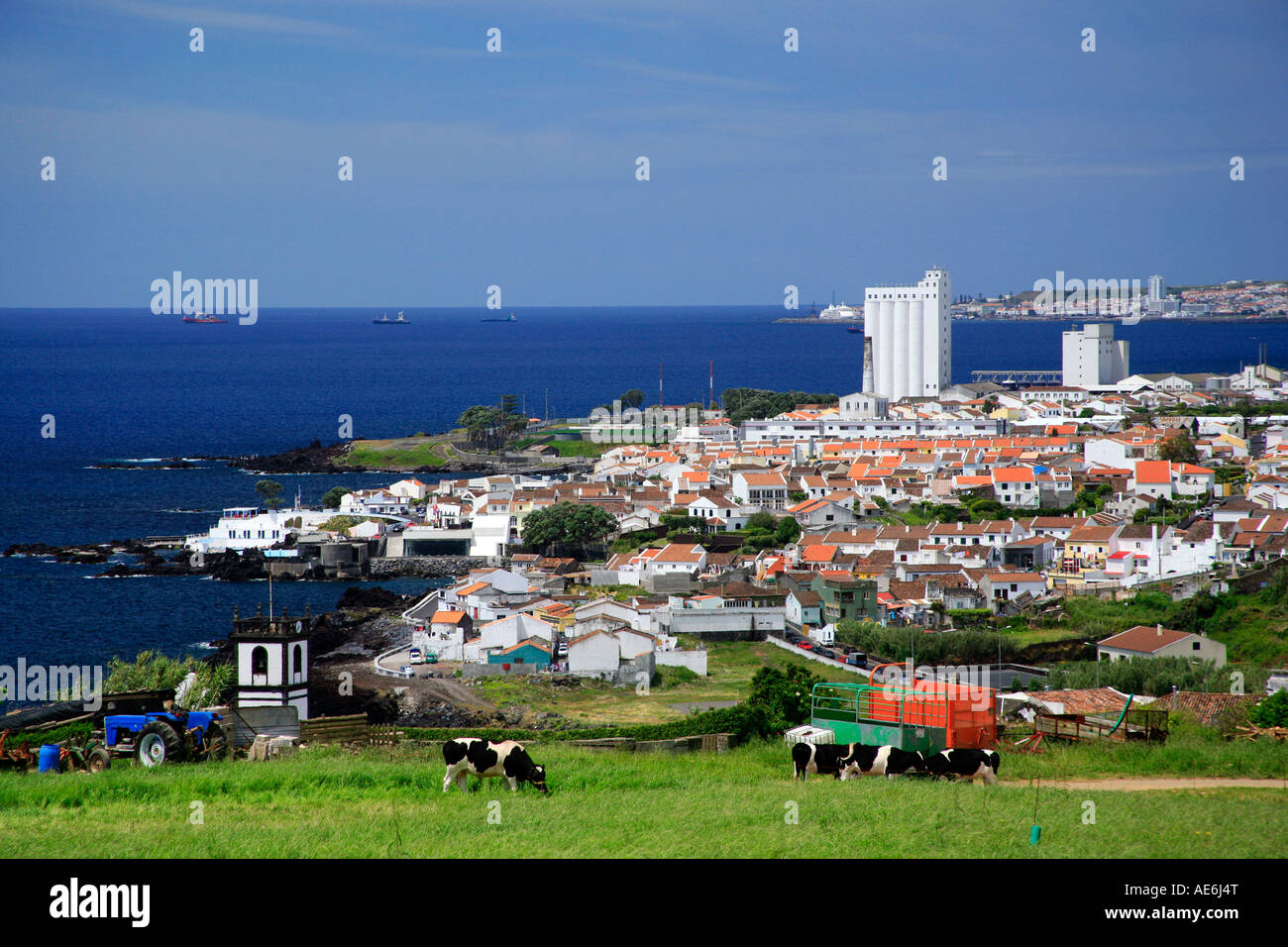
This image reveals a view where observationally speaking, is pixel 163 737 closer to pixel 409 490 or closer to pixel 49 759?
pixel 49 759

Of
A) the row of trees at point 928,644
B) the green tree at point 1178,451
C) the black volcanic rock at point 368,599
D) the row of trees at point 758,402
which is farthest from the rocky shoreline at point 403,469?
the row of trees at point 928,644

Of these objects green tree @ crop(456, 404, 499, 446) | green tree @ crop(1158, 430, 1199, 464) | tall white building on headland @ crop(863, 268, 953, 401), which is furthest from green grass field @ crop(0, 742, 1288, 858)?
tall white building on headland @ crop(863, 268, 953, 401)

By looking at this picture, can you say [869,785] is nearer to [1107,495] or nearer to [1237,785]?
[1237,785]

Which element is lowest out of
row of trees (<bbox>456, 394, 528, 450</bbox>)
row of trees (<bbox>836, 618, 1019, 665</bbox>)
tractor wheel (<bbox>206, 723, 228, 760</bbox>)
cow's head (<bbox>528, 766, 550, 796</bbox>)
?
row of trees (<bbox>836, 618, 1019, 665</bbox>)

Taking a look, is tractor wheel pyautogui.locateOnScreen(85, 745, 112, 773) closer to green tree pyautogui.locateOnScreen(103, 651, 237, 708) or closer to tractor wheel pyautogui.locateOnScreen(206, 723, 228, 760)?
tractor wheel pyautogui.locateOnScreen(206, 723, 228, 760)

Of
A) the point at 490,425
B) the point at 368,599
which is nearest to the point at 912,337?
the point at 490,425
